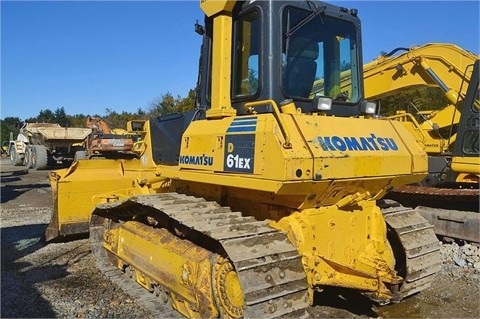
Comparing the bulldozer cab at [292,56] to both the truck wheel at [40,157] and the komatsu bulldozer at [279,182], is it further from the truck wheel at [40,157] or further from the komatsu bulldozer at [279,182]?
the truck wheel at [40,157]

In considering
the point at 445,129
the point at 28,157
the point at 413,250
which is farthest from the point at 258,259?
the point at 28,157

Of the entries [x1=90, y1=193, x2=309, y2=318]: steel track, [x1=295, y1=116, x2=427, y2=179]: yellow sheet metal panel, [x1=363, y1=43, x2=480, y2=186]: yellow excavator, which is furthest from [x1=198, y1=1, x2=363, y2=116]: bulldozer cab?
[x1=363, y1=43, x2=480, y2=186]: yellow excavator

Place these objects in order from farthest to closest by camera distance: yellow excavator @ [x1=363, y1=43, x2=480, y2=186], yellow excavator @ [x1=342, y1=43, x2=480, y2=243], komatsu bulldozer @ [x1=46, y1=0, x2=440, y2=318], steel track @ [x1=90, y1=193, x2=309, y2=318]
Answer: yellow excavator @ [x1=363, y1=43, x2=480, y2=186]
yellow excavator @ [x1=342, y1=43, x2=480, y2=243]
komatsu bulldozer @ [x1=46, y1=0, x2=440, y2=318]
steel track @ [x1=90, y1=193, x2=309, y2=318]

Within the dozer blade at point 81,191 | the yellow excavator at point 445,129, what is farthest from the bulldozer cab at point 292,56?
the dozer blade at point 81,191

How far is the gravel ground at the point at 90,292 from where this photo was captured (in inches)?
182

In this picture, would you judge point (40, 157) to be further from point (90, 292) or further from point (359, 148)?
point (359, 148)

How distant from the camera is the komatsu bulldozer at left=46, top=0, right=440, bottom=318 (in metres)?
3.48

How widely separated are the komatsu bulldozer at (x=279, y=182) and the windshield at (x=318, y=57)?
0.01 m

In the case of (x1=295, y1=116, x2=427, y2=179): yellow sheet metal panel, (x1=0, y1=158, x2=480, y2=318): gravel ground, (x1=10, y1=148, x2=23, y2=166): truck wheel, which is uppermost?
(x1=295, y1=116, x2=427, y2=179): yellow sheet metal panel

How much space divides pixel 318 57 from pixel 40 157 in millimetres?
19850

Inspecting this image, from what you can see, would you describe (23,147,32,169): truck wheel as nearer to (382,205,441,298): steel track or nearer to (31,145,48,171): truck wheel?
(31,145,48,171): truck wheel

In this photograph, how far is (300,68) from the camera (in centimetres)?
418

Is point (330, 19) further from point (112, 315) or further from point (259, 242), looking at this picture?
point (112, 315)

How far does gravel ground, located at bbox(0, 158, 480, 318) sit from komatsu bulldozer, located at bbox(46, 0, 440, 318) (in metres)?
0.40
